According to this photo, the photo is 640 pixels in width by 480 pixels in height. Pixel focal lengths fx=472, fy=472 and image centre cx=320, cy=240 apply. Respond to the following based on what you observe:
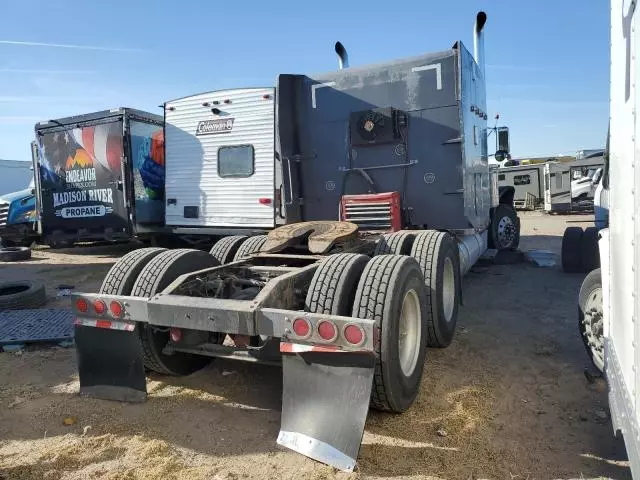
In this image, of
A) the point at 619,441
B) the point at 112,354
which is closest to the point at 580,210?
the point at 619,441

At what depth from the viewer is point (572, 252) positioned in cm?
856

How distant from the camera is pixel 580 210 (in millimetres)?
21422

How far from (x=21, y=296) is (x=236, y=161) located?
12.9 feet

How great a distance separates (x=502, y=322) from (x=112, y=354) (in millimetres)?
4383

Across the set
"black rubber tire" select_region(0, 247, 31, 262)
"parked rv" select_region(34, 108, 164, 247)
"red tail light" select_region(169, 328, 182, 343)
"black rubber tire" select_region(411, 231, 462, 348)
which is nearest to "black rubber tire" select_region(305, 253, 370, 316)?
"red tail light" select_region(169, 328, 182, 343)

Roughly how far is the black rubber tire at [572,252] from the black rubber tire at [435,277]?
4.57 metres

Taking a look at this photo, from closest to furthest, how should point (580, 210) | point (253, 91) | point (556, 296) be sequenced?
point (556, 296) → point (253, 91) → point (580, 210)

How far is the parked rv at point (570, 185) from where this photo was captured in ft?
68.6

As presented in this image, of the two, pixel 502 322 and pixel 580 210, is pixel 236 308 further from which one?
pixel 580 210

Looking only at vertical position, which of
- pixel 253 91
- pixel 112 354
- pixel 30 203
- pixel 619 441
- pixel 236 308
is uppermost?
pixel 253 91

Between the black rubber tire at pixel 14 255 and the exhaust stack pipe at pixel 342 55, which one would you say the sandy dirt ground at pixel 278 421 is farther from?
the black rubber tire at pixel 14 255

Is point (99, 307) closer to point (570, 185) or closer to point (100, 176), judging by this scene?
point (100, 176)

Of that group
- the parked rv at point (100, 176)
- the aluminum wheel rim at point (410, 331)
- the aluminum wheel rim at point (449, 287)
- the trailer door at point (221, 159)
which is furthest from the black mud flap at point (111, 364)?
the parked rv at point (100, 176)

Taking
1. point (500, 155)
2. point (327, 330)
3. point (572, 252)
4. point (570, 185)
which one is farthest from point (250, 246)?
point (570, 185)
